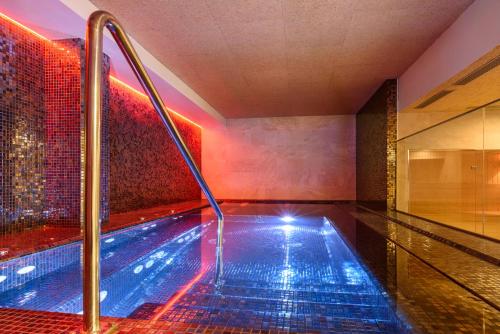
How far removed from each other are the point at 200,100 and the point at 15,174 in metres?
4.00

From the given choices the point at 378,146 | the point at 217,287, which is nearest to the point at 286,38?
the point at 217,287

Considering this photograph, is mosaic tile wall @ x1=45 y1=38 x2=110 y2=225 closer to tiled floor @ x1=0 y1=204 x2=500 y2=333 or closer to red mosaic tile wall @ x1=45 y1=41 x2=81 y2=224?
red mosaic tile wall @ x1=45 y1=41 x2=81 y2=224

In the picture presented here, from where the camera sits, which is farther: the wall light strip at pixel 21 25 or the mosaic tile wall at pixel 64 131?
the mosaic tile wall at pixel 64 131

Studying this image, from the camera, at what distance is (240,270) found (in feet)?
8.23

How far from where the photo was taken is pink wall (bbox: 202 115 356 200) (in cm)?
846

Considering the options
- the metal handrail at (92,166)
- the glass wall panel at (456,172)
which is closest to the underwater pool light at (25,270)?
the metal handrail at (92,166)

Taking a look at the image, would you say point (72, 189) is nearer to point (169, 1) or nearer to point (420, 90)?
point (169, 1)

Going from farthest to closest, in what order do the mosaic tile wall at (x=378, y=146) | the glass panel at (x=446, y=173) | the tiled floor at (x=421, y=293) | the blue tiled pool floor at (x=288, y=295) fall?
the mosaic tile wall at (x=378, y=146)
the glass panel at (x=446, y=173)
the blue tiled pool floor at (x=288, y=295)
the tiled floor at (x=421, y=293)

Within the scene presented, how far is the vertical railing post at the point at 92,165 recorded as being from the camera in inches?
29.8

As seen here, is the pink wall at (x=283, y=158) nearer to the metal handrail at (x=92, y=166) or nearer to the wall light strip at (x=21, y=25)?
the wall light strip at (x=21, y=25)

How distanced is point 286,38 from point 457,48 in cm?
187

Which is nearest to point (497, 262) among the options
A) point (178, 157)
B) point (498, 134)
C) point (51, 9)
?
point (498, 134)

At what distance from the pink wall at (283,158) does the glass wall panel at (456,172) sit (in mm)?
3200

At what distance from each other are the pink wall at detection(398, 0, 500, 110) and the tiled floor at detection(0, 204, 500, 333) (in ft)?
6.07
